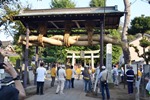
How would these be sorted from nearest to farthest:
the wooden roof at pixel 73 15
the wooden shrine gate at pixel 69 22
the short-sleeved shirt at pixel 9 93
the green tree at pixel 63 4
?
the short-sleeved shirt at pixel 9 93 → the wooden roof at pixel 73 15 → the wooden shrine gate at pixel 69 22 → the green tree at pixel 63 4

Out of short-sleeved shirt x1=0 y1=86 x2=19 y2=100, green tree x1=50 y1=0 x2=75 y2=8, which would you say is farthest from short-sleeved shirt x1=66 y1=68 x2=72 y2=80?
green tree x1=50 y1=0 x2=75 y2=8

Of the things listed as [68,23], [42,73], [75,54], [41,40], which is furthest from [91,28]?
[75,54]

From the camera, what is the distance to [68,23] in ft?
64.5

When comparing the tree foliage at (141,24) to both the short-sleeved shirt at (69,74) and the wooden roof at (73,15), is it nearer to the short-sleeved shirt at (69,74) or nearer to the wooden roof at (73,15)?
the wooden roof at (73,15)

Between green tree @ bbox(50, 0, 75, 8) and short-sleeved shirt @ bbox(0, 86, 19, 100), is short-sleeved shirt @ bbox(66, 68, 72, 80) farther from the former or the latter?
green tree @ bbox(50, 0, 75, 8)

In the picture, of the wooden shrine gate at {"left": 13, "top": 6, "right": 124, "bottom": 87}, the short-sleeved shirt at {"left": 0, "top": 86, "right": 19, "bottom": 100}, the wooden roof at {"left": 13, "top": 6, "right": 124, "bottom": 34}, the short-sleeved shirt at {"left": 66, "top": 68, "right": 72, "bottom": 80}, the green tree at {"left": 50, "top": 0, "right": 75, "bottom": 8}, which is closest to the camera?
the short-sleeved shirt at {"left": 0, "top": 86, "right": 19, "bottom": 100}

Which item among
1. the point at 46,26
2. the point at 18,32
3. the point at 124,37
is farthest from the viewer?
→ the point at 18,32

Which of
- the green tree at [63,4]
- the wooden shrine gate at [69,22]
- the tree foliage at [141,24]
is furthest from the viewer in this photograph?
the green tree at [63,4]

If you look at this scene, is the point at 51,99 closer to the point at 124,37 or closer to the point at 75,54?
the point at 124,37

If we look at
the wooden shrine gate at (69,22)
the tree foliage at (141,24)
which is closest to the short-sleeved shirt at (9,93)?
the wooden shrine gate at (69,22)

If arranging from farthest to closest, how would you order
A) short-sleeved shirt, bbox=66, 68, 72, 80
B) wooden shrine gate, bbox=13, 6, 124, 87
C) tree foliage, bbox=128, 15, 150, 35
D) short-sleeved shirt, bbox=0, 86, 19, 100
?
tree foliage, bbox=128, 15, 150, 35 → short-sleeved shirt, bbox=66, 68, 72, 80 → wooden shrine gate, bbox=13, 6, 124, 87 → short-sleeved shirt, bbox=0, 86, 19, 100

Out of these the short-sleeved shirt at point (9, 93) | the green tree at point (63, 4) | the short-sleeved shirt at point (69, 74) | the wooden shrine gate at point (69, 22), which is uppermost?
the green tree at point (63, 4)

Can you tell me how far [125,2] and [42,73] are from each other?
12.3 m

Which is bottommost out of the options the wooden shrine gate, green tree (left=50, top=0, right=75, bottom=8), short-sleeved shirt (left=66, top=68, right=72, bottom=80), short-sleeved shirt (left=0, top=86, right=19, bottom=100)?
short-sleeved shirt (left=0, top=86, right=19, bottom=100)
